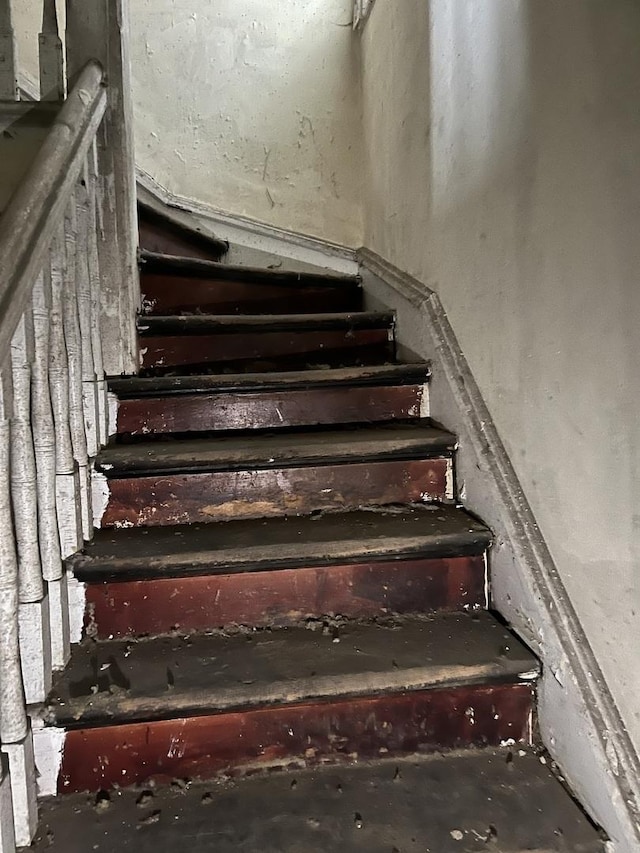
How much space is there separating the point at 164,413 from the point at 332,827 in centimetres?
109

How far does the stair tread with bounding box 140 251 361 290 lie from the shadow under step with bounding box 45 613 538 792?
53.4 inches

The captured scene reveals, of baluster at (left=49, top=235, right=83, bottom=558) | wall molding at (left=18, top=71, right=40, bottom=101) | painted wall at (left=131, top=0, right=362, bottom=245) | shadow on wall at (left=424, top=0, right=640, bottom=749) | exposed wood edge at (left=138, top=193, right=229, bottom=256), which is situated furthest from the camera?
painted wall at (left=131, top=0, right=362, bottom=245)

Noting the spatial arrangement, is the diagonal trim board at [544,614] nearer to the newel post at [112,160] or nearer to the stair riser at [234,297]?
the stair riser at [234,297]

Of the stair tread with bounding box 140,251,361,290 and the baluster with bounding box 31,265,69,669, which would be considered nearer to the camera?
the baluster with bounding box 31,265,69,669

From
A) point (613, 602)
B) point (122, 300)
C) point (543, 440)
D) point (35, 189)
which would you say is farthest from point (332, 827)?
point (122, 300)

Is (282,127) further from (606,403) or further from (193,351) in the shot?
(606,403)

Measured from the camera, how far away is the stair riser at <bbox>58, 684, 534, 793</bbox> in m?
0.97

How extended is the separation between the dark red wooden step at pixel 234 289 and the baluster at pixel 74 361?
2.52 ft

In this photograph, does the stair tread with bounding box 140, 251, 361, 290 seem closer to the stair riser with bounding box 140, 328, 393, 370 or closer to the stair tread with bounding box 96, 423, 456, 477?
the stair riser with bounding box 140, 328, 393, 370

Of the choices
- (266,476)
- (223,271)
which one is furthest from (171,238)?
(266,476)

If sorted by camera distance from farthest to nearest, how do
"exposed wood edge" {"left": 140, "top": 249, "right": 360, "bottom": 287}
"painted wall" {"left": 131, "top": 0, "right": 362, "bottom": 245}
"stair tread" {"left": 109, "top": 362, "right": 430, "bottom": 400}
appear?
1. "painted wall" {"left": 131, "top": 0, "right": 362, "bottom": 245}
2. "exposed wood edge" {"left": 140, "top": 249, "right": 360, "bottom": 287}
3. "stair tread" {"left": 109, "top": 362, "right": 430, "bottom": 400}

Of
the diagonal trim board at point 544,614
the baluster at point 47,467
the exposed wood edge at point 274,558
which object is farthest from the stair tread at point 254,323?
the exposed wood edge at point 274,558

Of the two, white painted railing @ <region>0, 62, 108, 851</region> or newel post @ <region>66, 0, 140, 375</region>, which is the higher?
newel post @ <region>66, 0, 140, 375</region>

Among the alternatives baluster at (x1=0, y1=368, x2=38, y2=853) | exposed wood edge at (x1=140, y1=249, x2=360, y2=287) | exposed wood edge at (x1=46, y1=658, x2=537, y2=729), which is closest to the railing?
baluster at (x1=0, y1=368, x2=38, y2=853)
